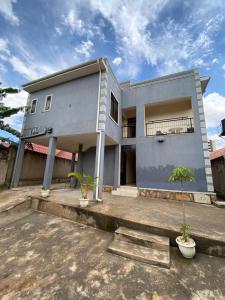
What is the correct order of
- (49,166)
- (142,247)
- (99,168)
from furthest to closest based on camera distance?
1. (49,166)
2. (99,168)
3. (142,247)

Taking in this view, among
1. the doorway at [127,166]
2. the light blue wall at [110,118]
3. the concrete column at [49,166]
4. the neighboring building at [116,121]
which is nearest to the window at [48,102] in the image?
the neighboring building at [116,121]

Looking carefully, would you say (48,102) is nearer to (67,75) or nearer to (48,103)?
(48,103)

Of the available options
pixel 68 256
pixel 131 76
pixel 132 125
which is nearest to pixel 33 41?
pixel 131 76

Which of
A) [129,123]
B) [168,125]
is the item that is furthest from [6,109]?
[168,125]

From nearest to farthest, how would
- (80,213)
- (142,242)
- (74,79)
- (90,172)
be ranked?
1. (142,242)
2. (80,213)
3. (74,79)
4. (90,172)

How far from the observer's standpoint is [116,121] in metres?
9.22

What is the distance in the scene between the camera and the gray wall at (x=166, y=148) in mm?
7555

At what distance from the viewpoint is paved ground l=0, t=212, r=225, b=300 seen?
2.07 m

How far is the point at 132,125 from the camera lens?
10820 mm

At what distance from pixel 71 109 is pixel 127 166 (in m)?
6.65

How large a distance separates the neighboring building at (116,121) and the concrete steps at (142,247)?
3029 millimetres

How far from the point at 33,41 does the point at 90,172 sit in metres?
9.15

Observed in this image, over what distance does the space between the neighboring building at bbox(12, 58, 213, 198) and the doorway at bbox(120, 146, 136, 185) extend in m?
0.35

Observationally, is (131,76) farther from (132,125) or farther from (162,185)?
(162,185)
